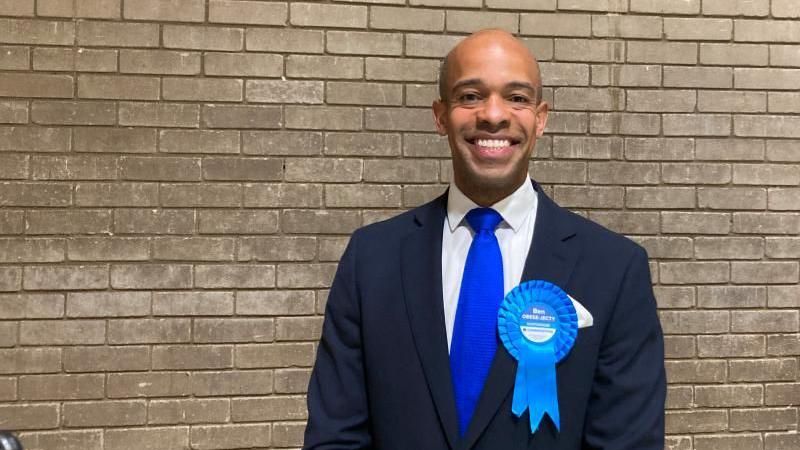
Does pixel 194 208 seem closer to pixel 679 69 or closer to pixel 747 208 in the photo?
pixel 679 69

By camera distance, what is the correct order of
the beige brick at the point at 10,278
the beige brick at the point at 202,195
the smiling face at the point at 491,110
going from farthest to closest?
1. the beige brick at the point at 202,195
2. the beige brick at the point at 10,278
3. the smiling face at the point at 491,110

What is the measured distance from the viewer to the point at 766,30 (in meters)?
3.86

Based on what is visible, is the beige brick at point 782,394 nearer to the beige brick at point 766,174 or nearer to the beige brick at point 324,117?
the beige brick at point 766,174

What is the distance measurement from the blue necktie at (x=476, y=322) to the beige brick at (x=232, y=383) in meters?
2.09

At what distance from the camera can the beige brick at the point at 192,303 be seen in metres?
3.49

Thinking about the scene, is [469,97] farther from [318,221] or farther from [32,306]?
[32,306]

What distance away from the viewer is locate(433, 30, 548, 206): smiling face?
1.72m

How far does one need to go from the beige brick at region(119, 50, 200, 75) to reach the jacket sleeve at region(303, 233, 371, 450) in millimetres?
2090

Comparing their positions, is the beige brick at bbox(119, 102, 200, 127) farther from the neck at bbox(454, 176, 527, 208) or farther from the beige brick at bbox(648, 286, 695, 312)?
the beige brick at bbox(648, 286, 695, 312)

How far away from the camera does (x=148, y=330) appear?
3.48m

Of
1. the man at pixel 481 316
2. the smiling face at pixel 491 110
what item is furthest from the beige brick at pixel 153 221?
the smiling face at pixel 491 110

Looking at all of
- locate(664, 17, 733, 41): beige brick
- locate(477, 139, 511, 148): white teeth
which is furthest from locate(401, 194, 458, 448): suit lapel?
locate(664, 17, 733, 41): beige brick

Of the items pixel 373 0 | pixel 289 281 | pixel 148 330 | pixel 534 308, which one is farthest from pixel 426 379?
pixel 373 0

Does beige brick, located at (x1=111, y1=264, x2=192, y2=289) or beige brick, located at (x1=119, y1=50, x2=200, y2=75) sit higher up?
beige brick, located at (x1=119, y1=50, x2=200, y2=75)
